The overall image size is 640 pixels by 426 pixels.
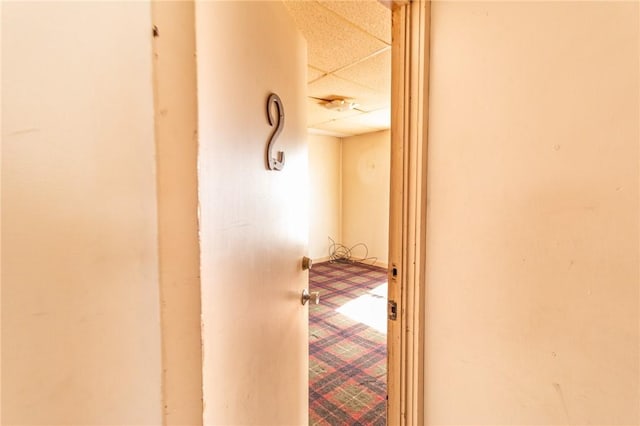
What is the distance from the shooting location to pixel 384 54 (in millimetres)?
1891

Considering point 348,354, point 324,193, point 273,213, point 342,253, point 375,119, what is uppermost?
point 375,119

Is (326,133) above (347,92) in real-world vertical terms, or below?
above

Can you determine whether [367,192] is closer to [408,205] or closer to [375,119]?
[375,119]

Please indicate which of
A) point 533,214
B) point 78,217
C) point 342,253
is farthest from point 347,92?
point 342,253

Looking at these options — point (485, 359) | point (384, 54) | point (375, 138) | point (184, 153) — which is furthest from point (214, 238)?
point (375, 138)

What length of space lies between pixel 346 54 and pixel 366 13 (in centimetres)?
44

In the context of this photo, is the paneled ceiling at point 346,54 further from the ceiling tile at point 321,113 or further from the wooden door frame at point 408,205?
the wooden door frame at point 408,205

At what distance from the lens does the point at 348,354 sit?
2.15 meters

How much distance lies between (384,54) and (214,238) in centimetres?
187

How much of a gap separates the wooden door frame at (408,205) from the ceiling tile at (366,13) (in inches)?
21.5

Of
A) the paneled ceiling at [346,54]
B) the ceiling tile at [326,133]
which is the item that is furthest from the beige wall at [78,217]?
the ceiling tile at [326,133]

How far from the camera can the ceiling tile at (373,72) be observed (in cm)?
197

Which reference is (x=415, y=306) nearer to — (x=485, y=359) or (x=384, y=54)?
(x=485, y=359)

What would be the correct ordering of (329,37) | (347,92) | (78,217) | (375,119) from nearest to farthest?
1. (78,217)
2. (329,37)
3. (347,92)
4. (375,119)
